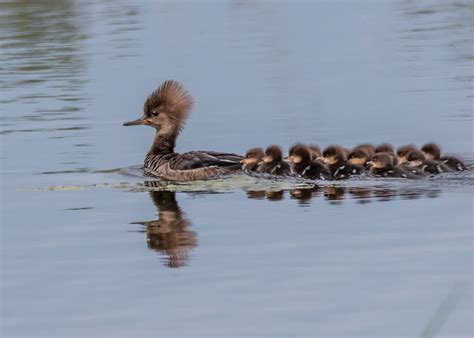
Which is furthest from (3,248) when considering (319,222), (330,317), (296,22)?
(296,22)

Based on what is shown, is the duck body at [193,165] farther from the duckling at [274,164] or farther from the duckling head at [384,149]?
the duckling head at [384,149]

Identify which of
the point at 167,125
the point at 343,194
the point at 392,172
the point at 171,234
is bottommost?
the point at 171,234

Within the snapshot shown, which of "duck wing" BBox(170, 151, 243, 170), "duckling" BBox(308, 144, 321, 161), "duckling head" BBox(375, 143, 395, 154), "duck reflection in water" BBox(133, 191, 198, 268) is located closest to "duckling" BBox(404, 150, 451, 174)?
"duckling head" BBox(375, 143, 395, 154)

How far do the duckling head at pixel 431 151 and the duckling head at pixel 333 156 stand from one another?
62 cm

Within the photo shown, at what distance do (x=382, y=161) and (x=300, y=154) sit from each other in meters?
0.68

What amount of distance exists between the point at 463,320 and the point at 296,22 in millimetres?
15292

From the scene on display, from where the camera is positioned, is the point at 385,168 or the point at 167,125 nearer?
the point at 385,168

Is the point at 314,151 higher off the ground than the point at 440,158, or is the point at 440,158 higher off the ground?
the point at 314,151

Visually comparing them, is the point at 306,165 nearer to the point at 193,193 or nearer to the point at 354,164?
the point at 354,164

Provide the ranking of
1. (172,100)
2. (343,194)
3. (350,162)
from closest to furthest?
(343,194) < (350,162) < (172,100)

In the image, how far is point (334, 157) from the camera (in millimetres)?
11078

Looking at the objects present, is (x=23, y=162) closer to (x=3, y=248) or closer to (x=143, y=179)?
(x=143, y=179)

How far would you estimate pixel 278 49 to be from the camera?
1872cm

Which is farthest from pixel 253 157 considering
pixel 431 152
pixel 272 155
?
pixel 431 152
